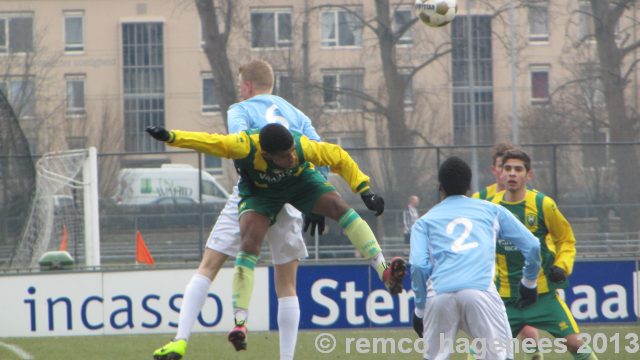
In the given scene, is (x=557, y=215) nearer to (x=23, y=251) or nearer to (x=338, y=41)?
(x=23, y=251)

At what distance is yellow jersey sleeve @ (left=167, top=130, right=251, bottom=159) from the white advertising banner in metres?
6.70

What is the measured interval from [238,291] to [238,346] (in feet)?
1.43

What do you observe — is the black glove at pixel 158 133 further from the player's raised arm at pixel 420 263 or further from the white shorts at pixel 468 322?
the white shorts at pixel 468 322

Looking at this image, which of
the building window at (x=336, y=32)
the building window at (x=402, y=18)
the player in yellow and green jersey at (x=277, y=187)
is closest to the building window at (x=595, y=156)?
the player in yellow and green jersey at (x=277, y=187)

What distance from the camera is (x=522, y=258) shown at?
27.2 ft

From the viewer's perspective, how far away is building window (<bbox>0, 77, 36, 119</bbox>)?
33750mm

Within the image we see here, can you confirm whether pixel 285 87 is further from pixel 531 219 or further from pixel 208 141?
pixel 208 141

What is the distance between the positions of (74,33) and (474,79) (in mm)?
16245

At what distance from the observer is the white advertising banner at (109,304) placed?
13.6 m

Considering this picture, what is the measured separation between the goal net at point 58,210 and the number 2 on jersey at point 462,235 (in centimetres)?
1041

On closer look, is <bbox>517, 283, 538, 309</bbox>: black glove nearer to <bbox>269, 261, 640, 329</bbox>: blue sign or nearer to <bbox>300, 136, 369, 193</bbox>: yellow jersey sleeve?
<bbox>300, 136, 369, 193</bbox>: yellow jersey sleeve

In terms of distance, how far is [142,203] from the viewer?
56.1 feet
